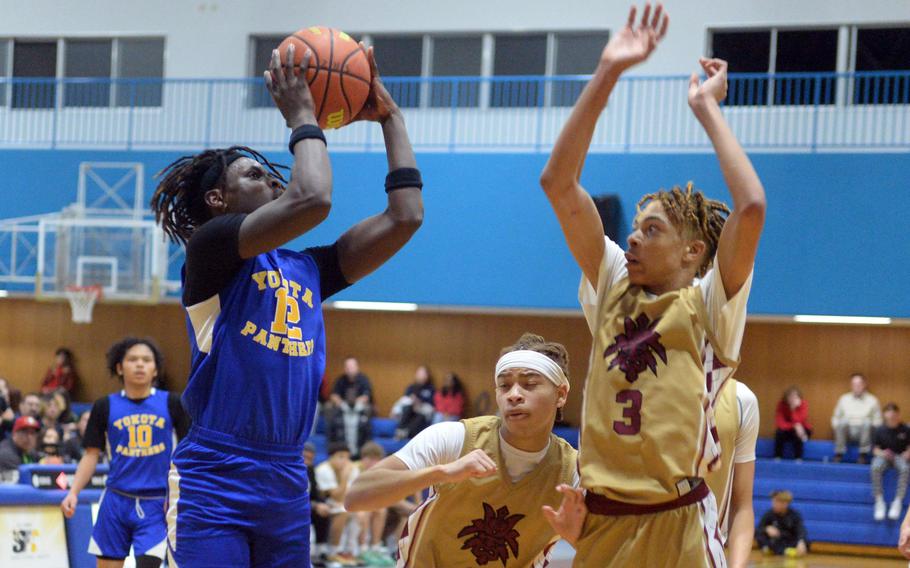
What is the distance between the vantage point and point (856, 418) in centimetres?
1705

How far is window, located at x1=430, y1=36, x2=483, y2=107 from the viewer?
62.2 ft

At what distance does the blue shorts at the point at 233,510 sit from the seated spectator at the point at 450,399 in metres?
14.7

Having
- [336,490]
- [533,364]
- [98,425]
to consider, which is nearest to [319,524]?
[336,490]

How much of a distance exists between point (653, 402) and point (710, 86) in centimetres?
83

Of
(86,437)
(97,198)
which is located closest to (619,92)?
(97,198)

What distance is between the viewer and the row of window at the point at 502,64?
56.4 ft

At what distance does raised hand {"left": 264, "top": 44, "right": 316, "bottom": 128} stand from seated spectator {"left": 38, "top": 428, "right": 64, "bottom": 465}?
9304mm

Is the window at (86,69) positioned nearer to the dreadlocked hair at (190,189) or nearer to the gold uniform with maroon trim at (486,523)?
the dreadlocked hair at (190,189)

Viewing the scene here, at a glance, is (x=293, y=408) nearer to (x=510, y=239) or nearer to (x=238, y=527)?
(x=238, y=527)

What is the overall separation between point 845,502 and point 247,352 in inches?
550

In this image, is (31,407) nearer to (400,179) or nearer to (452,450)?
(452,450)

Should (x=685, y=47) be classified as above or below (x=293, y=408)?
above

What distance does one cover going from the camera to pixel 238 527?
11.1 feet

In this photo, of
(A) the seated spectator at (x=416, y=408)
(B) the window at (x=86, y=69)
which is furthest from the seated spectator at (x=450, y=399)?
(B) the window at (x=86, y=69)
